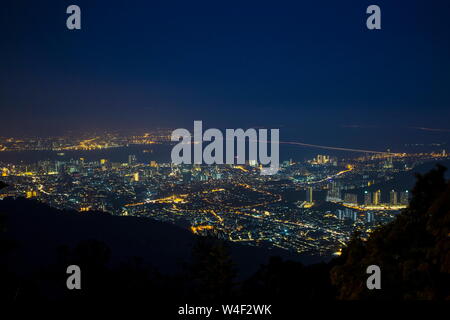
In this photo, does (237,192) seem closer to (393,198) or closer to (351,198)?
(351,198)

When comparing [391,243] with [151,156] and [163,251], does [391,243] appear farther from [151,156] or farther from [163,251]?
[151,156]

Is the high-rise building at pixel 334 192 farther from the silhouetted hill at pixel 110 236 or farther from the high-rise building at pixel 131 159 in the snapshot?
the high-rise building at pixel 131 159

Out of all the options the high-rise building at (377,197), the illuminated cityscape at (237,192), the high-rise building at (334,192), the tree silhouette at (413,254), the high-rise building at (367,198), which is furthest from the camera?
the high-rise building at (334,192)

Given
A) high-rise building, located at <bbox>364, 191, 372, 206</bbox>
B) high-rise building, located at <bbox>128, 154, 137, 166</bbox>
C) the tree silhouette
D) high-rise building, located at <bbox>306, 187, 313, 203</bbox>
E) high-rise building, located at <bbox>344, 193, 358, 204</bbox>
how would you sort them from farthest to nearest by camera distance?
1. high-rise building, located at <bbox>128, 154, 137, 166</bbox>
2. high-rise building, located at <bbox>306, 187, 313, 203</bbox>
3. high-rise building, located at <bbox>344, 193, 358, 204</bbox>
4. high-rise building, located at <bbox>364, 191, 372, 206</bbox>
5. the tree silhouette

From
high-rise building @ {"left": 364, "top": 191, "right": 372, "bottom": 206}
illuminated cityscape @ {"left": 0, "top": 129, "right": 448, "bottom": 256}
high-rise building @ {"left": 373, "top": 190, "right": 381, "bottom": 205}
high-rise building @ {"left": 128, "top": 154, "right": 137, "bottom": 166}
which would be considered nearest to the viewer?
illuminated cityscape @ {"left": 0, "top": 129, "right": 448, "bottom": 256}

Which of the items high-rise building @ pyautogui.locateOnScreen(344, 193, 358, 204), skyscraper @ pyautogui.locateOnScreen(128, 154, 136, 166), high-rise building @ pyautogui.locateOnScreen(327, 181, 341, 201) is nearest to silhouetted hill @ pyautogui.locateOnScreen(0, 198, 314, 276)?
high-rise building @ pyautogui.locateOnScreen(344, 193, 358, 204)

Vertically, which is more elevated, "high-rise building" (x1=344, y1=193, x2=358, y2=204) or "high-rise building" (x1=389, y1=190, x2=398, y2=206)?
"high-rise building" (x1=389, y1=190, x2=398, y2=206)

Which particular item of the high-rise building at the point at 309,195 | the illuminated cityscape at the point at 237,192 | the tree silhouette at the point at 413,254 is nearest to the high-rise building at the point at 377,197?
the illuminated cityscape at the point at 237,192

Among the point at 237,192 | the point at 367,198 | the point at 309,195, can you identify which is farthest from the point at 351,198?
the point at 237,192

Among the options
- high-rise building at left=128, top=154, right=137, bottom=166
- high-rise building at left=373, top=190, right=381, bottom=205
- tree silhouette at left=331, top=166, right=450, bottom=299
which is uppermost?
tree silhouette at left=331, top=166, right=450, bottom=299

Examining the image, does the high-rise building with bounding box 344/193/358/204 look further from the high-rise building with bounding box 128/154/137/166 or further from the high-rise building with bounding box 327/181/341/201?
the high-rise building with bounding box 128/154/137/166

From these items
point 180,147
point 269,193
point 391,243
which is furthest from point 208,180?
point 391,243
